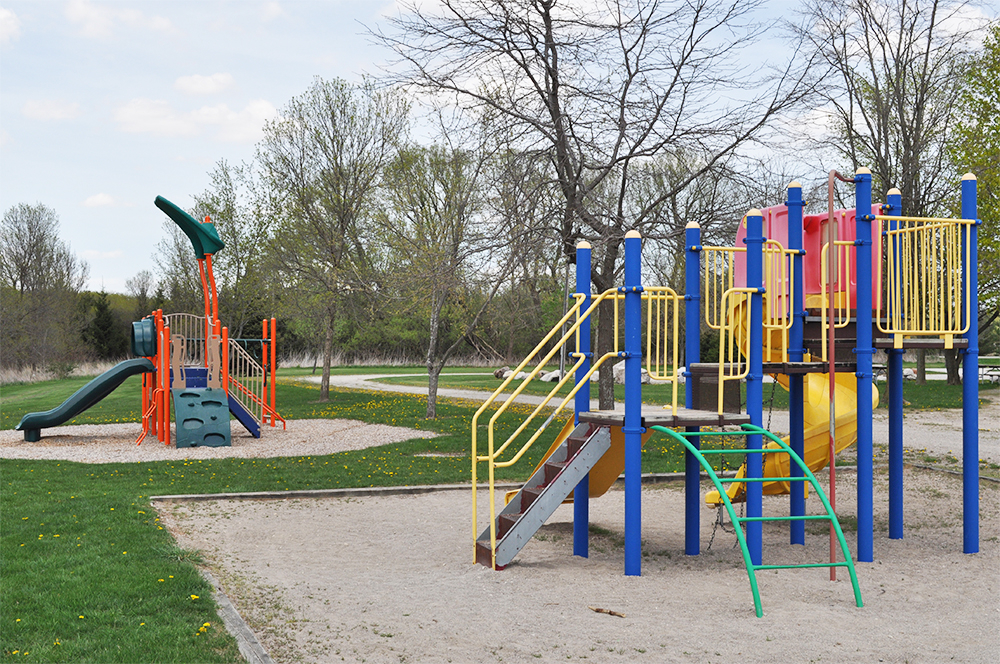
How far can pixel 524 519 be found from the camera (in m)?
7.33

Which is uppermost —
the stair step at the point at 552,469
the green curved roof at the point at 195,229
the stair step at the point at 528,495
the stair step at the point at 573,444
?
the green curved roof at the point at 195,229

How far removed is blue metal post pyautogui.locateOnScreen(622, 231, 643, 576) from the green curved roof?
477 inches

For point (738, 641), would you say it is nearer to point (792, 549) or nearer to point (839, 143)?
point (792, 549)

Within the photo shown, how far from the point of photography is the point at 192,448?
15.8 m

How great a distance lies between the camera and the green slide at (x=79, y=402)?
16984 mm

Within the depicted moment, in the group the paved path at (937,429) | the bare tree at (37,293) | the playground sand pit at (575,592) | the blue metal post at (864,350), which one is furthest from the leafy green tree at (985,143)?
the bare tree at (37,293)

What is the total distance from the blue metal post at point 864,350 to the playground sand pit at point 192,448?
953 centimetres

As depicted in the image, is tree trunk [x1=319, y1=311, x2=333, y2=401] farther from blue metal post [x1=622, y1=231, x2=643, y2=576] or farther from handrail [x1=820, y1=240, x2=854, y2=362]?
blue metal post [x1=622, y1=231, x2=643, y2=576]

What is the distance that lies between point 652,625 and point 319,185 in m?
22.7

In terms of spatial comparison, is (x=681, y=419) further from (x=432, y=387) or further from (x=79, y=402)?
(x=79, y=402)

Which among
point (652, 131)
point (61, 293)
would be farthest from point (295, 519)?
point (61, 293)

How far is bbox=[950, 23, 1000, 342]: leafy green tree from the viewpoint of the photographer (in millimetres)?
22859

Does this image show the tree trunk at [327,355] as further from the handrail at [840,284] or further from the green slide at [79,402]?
the handrail at [840,284]

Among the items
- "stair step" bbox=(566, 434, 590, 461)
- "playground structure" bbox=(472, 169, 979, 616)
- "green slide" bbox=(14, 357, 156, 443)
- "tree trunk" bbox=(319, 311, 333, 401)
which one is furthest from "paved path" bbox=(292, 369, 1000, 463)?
"green slide" bbox=(14, 357, 156, 443)
